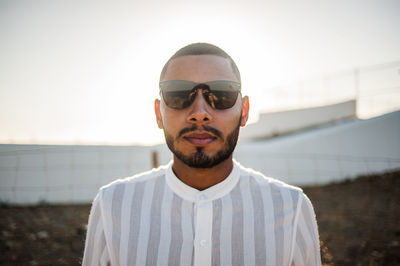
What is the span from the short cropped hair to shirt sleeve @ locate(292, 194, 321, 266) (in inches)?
44.1

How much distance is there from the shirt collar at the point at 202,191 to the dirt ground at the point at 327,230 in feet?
6.34

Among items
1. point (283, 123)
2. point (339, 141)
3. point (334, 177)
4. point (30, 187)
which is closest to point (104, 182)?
point (30, 187)

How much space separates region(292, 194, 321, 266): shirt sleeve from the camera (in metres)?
1.55

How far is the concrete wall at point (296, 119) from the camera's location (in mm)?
14984

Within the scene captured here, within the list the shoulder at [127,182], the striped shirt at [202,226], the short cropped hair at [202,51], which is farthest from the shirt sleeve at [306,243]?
the short cropped hair at [202,51]

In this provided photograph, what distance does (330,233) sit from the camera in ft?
17.2

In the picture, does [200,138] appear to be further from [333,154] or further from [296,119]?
[296,119]

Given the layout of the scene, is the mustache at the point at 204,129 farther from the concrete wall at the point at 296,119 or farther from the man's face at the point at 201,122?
the concrete wall at the point at 296,119

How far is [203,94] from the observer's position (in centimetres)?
170

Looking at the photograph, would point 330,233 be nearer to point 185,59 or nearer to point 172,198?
point 172,198

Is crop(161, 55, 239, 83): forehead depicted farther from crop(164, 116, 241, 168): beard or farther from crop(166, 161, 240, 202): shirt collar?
crop(166, 161, 240, 202): shirt collar

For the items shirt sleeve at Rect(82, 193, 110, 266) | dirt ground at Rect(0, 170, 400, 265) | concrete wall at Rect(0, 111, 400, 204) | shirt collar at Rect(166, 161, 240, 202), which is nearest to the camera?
shirt sleeve at Rect(82, 193, 110, 266)

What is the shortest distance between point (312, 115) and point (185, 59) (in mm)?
16448

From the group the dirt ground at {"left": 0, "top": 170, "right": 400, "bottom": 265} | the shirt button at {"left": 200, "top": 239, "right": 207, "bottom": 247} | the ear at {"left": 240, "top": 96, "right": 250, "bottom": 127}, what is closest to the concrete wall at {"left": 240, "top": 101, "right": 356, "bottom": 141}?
the dirt ground at {"left": 0, "top": 170, "right": 400, "bottom": 265}
